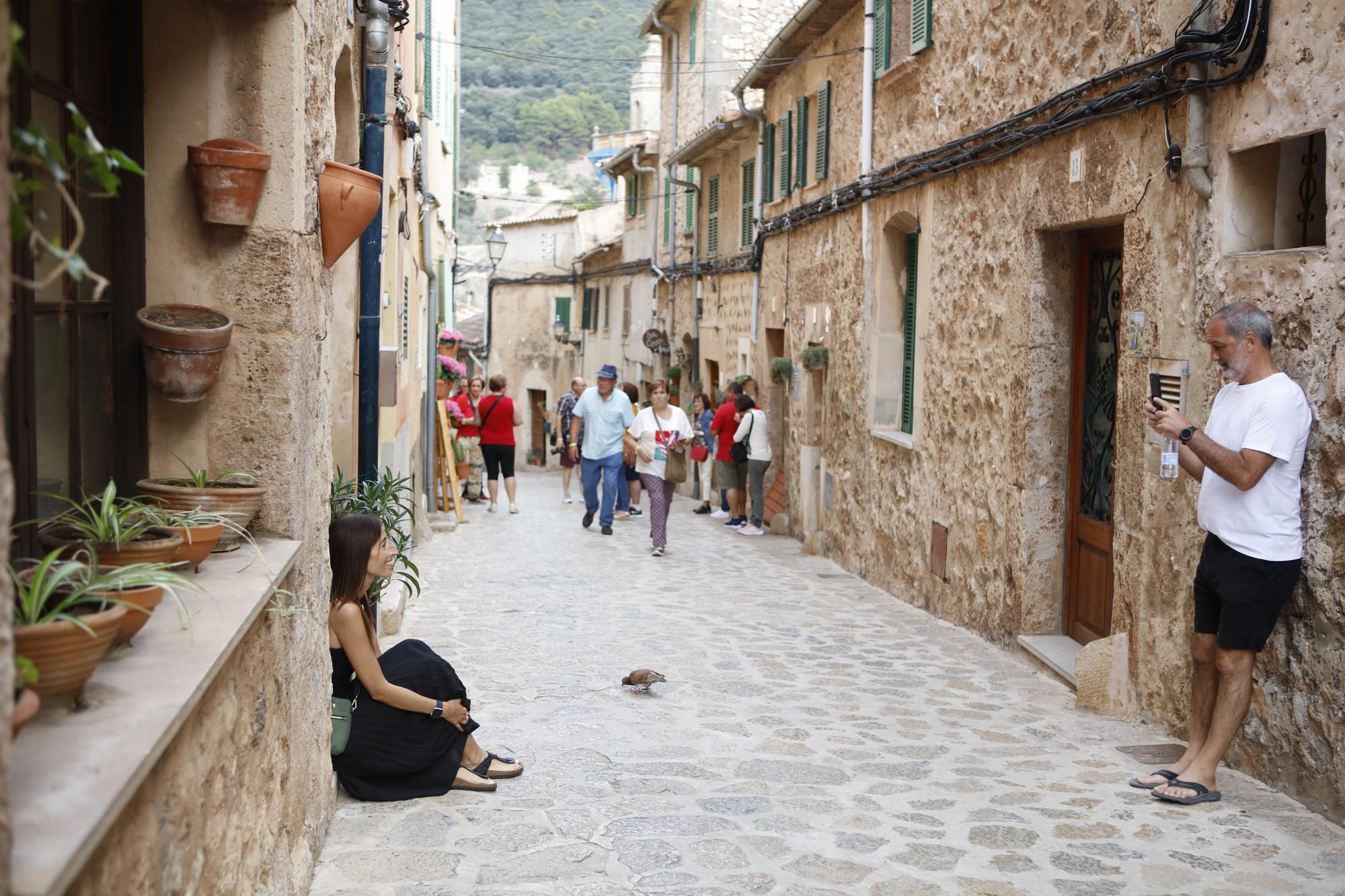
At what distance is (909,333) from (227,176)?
29.6ft

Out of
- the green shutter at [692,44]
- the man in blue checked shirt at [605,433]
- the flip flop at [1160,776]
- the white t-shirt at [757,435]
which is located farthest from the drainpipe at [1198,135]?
the green shutter at [692,44]

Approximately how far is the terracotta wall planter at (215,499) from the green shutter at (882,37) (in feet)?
31.3

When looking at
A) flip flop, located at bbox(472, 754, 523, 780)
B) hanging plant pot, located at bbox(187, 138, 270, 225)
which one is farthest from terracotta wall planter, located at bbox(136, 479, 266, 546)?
flip flop, located at bbox(472, 754, 523, 780)

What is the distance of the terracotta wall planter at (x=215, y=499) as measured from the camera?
349cm

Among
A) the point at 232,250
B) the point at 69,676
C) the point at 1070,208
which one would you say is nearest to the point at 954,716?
the point at 1070,208

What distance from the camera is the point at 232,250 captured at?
3846 millimetres

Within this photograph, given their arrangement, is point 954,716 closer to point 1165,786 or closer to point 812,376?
point 1165,786

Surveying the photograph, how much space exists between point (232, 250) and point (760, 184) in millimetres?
14783

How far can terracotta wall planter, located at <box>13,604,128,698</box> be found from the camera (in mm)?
2115

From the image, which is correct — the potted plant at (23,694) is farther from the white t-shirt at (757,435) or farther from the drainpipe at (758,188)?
the drainpipe at (758,188)

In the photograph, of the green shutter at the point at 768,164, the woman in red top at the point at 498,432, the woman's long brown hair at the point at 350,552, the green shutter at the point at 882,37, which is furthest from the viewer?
the green shutter at the point at 768,164

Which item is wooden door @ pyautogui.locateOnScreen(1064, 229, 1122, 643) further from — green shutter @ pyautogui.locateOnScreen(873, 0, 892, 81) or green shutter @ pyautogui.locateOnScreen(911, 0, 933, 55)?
green shutter @ pyautogui.locateOnScreen(873, 0, 892, 81)

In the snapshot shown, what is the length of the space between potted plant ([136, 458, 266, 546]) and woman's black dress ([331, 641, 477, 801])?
4.43 feet

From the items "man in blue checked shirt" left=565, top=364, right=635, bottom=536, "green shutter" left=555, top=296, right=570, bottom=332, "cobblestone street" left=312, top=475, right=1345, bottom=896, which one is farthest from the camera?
"green shutter" left=555, top=296, right=570, bottom=332
